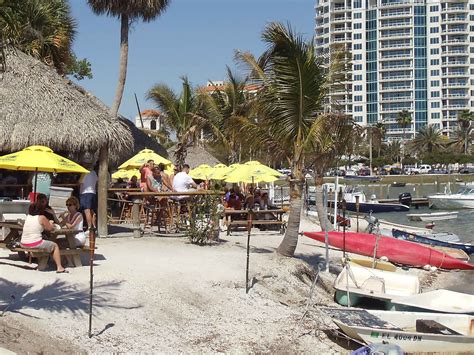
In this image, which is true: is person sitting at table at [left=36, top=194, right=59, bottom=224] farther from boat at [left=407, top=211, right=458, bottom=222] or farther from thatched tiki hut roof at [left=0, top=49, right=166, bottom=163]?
boat at [left=407, top=211, right=458, bottom=222]

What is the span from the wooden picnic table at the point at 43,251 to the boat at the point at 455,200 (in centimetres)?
4515

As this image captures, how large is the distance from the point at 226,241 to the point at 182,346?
8088 millimetres

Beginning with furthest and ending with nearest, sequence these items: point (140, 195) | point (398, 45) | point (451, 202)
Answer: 1. point (398, 45)
2. point (451, 202)
3. point (140, 195)

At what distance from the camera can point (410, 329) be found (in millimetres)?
11203

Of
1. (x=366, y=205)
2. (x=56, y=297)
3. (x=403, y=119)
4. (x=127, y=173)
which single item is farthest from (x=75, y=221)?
(x=403, y=119)

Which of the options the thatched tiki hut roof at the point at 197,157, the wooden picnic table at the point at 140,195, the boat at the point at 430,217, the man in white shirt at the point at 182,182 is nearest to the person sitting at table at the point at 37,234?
the wooden picnic table at the point at 140,195

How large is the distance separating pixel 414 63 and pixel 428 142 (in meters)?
16.5

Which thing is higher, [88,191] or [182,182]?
[182,182]

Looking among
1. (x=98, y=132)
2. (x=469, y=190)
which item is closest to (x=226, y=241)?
(x=98, y=132)

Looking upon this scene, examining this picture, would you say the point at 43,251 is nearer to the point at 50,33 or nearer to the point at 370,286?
the point at 370,286

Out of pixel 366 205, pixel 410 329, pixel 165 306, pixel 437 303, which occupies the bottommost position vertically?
pixel 410 329

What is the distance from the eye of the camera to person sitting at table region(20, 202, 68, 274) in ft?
35.3

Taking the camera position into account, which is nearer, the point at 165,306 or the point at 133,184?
the point at 165,306

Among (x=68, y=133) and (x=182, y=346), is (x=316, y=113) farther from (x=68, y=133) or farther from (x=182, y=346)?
(x=182, y=346)
